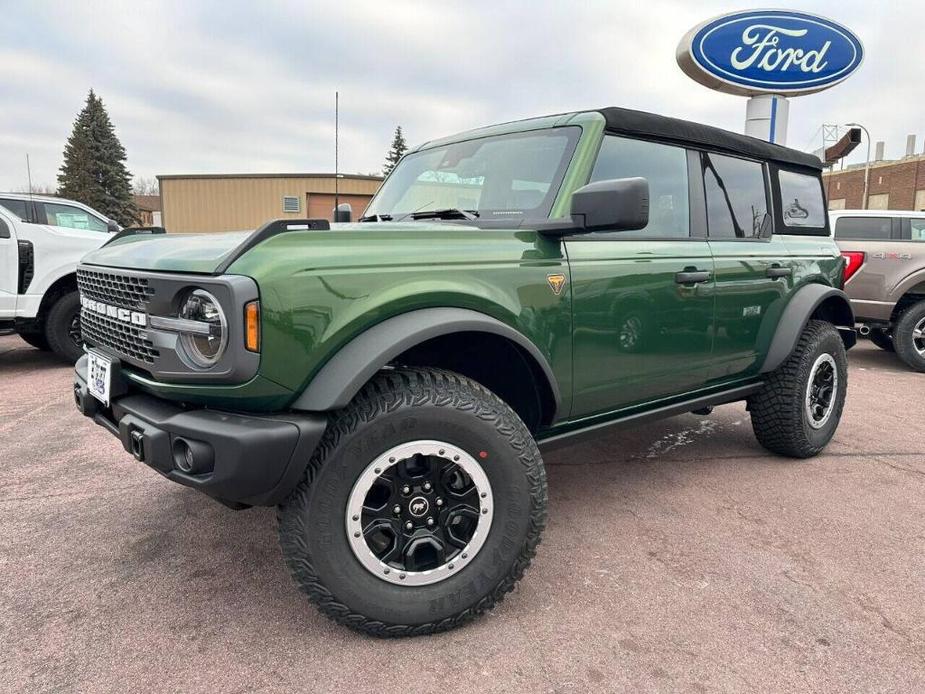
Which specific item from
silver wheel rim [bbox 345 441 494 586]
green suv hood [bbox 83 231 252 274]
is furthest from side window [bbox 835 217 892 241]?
green suv hood [bbox 83 231 252 274]

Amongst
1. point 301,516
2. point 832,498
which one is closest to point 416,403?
point 301,516

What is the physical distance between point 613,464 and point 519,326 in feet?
5.91

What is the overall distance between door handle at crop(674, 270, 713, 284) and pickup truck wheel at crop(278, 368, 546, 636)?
1.18 m

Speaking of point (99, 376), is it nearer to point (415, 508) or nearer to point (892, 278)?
point (415, 508)

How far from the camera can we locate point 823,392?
3.97m

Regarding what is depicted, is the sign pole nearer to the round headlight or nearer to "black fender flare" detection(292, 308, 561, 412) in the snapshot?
"black fender flare" detection(292, 308, 561, 412)

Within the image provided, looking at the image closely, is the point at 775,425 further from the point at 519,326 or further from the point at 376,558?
the point at 376,558

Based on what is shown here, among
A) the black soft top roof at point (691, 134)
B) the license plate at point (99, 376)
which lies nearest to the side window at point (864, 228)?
the black soft top roof at point (691, 134)

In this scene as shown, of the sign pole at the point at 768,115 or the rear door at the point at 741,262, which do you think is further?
the sign pole at the point at 768,115

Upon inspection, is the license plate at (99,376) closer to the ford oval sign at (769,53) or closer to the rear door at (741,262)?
the rear door at (741,262)

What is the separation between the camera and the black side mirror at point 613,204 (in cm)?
218

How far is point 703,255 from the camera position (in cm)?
310

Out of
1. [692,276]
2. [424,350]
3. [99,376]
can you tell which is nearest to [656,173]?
[692,276]

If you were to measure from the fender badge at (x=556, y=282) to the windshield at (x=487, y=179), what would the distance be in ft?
0.84
